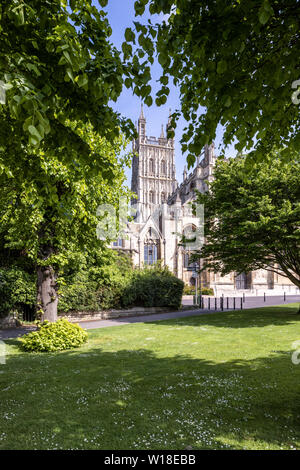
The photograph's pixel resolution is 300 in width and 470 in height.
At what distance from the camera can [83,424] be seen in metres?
4.33

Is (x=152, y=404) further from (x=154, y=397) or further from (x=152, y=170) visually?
(x=152, y=170)

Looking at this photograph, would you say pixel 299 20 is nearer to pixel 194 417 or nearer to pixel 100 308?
pixel 194 417

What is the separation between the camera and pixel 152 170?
89.2 metres

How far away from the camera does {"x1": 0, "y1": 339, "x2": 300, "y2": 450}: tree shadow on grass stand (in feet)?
12.7

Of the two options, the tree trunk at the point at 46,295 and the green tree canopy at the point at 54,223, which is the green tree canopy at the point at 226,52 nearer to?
the green tree canopy at the point at 54,223

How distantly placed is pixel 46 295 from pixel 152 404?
22.0 feet

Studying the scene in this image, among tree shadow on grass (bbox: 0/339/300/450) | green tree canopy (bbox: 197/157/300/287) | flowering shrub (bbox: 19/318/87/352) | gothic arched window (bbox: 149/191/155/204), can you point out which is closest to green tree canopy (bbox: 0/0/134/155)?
tree shadow on grass (bbox: 0/339/300/450)

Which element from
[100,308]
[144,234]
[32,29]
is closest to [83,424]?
[32,29]

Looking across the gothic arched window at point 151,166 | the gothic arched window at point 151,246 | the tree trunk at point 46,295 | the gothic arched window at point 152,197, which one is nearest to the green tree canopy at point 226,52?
the tree trunk at point 46,295

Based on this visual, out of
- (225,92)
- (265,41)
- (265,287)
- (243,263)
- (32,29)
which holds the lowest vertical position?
(265,287)

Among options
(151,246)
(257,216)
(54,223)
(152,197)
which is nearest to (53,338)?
(54,223)

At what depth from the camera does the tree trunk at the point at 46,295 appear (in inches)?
408

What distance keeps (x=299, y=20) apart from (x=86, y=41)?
2693mm

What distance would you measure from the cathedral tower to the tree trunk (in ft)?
243
